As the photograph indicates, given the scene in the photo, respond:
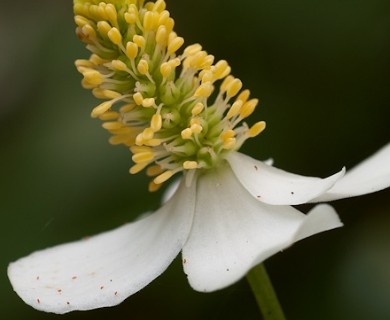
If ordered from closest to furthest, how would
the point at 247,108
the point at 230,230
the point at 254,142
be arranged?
the point at 230,230 < the point at 247,108 < the point at 254,142

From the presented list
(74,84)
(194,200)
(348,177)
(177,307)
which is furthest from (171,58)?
(74,84)

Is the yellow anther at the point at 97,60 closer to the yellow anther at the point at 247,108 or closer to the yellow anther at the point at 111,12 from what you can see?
the yellow anther at the point at 111,12

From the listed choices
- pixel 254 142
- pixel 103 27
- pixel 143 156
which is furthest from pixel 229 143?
pixel 254 142

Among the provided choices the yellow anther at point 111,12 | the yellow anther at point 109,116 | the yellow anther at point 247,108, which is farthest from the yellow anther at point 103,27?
the yellow anther at point 247,108

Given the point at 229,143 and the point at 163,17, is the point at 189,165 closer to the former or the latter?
the point at 229,143

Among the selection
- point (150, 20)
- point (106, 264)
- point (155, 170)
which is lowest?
point (106, 264)

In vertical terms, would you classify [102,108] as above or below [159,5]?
below
